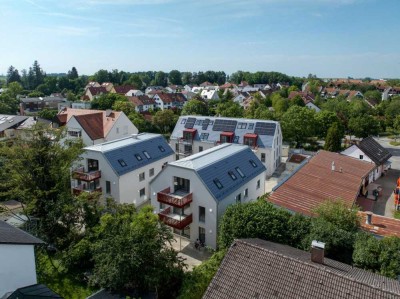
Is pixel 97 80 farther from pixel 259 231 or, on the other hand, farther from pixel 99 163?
pixel 259 231

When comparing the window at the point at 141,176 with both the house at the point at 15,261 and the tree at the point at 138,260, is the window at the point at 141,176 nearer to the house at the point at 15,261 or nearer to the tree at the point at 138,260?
the tree at the point at 138,260

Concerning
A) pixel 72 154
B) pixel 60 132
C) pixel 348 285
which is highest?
pixel 60 132

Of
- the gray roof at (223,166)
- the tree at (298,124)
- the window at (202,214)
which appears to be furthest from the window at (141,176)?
the tree at (298,124)

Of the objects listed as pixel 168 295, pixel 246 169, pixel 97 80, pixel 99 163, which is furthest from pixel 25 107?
pixel 168 295

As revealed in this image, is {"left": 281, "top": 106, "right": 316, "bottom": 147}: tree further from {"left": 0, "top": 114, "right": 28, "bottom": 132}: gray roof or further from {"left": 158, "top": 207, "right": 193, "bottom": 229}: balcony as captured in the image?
{"left": 0, "top": 114, "right": 28, "bottom": 132}: gray roof

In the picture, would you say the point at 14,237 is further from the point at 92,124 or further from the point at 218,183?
the point at 92,124

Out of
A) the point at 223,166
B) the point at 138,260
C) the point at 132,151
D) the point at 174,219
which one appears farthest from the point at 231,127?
the point at 138,260

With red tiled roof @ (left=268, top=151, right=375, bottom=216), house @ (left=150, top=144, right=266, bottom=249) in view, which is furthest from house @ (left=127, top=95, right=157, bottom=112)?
house @ (left=150, top=144, right=266, bottom=249)
